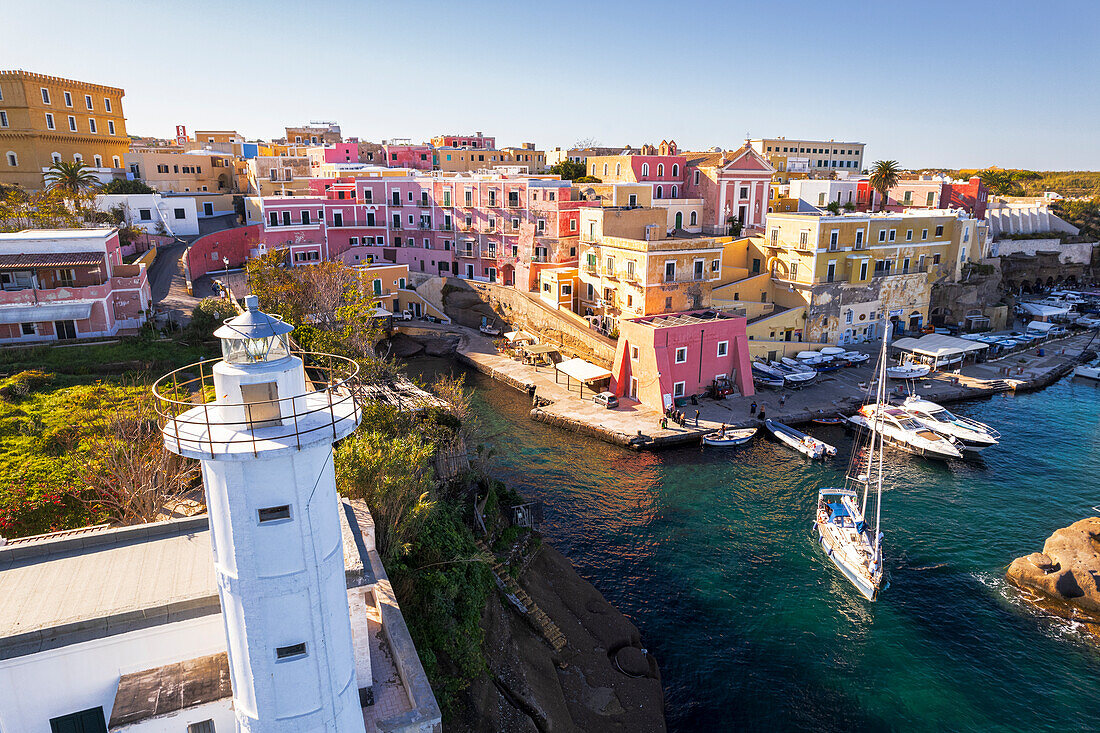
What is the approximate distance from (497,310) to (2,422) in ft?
116

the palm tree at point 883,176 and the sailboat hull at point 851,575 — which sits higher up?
the palm tree at point 883,176

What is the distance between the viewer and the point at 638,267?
1626 inches

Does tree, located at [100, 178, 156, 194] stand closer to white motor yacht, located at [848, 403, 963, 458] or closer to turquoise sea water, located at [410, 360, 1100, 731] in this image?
turquoise sea water, located at [410, 360, 1100, 731]

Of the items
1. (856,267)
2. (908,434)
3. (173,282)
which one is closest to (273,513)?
(908,434)

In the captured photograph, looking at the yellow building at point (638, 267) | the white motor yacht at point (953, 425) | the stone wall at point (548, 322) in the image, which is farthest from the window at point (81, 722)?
the white motor yacht at point (953, 425)

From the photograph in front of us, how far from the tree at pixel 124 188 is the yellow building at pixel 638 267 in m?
35.5

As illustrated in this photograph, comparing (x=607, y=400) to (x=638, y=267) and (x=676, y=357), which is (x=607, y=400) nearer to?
(x=676, y=357)

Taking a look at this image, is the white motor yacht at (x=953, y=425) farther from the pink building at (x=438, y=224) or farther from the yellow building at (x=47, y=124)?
the yellow building at (x=47, y=124)

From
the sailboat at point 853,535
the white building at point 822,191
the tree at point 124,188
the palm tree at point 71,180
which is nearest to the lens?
the sailboat at point 853,535

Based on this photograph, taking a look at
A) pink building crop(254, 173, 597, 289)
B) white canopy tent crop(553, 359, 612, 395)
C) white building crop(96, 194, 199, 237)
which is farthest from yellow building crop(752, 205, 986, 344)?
white building crop(96, 194, 199, 237)

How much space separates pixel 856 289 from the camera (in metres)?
47.9

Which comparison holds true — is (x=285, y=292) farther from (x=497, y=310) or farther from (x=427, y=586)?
(x=497, y=310)

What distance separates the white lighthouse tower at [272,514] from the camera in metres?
8.13

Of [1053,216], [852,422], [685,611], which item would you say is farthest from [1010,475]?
[1053,216]
